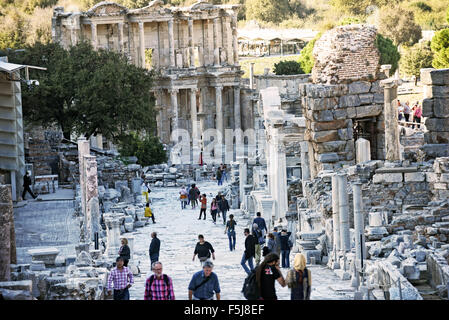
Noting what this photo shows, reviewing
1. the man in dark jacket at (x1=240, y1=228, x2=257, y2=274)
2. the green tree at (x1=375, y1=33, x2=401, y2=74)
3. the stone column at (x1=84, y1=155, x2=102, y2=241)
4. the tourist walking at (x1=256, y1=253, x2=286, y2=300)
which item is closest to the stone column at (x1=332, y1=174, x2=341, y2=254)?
the man in dark jacket at (x1=240, y1=228, x2=257, y2=274)

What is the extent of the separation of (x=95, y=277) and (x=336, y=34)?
12417 millimetres

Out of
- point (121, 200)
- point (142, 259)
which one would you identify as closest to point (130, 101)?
point (121, 200)

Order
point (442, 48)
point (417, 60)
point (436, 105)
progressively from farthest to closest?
point (417, 60) → point (442, 48) → point (436, 105)

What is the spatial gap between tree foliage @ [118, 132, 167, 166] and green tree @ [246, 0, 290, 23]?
47.0m

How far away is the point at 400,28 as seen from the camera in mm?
79938

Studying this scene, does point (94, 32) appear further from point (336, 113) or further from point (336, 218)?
point (336, 218)

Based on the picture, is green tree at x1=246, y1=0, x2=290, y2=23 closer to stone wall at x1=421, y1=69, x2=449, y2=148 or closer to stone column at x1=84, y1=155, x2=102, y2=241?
stone column at x1=84, y1=155, x2=102, y2=241

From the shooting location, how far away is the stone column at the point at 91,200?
2669 centimetres

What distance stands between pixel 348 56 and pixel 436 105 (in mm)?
2900

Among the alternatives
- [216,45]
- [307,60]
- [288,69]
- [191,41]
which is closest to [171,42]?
[191,41]

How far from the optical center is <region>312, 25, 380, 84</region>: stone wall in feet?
93.2
